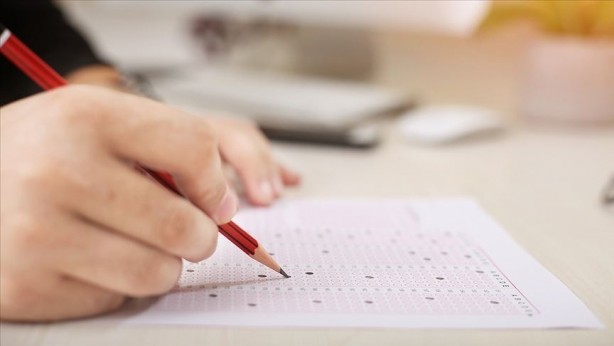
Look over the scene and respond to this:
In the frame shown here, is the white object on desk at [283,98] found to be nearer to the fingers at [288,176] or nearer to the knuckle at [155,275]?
the fingers at [288,176]

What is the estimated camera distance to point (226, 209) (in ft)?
1.29

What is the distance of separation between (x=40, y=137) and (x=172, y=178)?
0.07 meters

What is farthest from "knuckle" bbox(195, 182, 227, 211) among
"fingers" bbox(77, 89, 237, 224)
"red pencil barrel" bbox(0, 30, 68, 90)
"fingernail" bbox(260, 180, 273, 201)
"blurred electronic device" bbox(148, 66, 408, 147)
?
"blurred electronic device" bbox(148, 66, 408, 147)

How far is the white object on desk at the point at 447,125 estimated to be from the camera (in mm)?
867

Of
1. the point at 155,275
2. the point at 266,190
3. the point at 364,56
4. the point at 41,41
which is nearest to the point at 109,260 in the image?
the point at 155,275

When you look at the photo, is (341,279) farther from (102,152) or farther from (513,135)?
(513,135)

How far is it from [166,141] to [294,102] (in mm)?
629

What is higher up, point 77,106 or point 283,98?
point 77,106

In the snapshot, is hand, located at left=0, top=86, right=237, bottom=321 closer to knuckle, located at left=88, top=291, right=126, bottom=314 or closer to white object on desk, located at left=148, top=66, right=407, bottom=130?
knuckle, located at left=88, top=291, right=126, bottom=314

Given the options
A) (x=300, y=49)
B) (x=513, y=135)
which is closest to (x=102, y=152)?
(x=513, y=135)

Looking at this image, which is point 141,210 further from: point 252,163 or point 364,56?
point 364,56

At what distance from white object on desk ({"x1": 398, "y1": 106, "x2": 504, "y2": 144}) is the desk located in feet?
0.05

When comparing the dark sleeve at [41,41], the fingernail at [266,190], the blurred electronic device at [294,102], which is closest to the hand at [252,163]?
the fingernail at [266,190]

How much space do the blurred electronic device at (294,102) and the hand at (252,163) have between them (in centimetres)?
18
